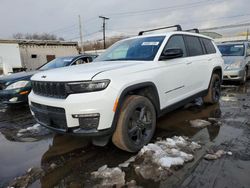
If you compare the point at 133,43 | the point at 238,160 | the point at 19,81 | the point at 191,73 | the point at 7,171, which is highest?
the point at 133,43

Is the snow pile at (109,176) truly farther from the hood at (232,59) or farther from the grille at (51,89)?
the hood at (232,59)

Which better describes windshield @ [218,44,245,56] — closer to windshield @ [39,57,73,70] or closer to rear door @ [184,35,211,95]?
rear door @ [184,35,211,95]

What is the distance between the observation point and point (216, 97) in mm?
5781

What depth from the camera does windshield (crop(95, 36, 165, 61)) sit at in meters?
3.57

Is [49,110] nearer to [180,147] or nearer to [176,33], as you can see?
[180,147]

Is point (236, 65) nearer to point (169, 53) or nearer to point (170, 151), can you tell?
point (169, 53)

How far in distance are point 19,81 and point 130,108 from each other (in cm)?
411

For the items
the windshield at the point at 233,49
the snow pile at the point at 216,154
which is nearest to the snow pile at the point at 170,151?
the snow pile at the point at 216,154

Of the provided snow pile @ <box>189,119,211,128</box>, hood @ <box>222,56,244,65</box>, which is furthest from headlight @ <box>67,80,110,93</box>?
hood @ <box>222,56,244,65</box>

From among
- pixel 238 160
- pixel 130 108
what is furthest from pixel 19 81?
pixel 238 160

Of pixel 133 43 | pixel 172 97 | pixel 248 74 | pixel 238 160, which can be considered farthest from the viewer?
pixel 248 74

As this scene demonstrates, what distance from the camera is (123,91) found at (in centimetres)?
278

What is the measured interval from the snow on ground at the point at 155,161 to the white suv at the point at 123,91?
20cm

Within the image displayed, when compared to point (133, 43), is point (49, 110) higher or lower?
lower
